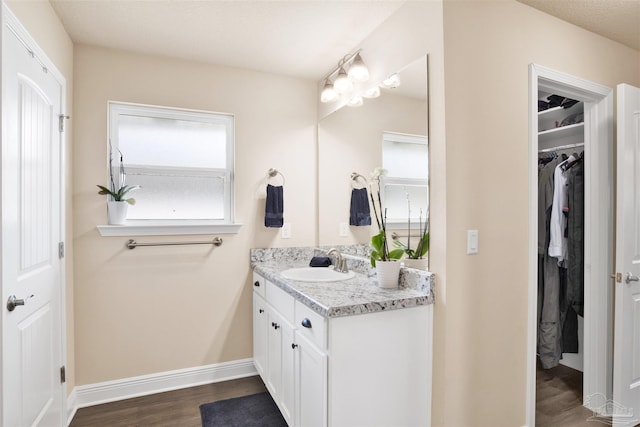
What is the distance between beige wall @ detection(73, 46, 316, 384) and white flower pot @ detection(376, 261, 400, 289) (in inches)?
46.8

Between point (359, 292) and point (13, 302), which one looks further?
point (359, 292)

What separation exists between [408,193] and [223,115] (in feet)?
5.41

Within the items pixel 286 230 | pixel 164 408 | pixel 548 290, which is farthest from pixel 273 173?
pixel 548 290

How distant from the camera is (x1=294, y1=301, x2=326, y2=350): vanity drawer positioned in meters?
1.60

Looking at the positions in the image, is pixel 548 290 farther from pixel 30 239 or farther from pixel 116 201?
pixel 30 239

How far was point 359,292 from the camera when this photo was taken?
6.03 feet

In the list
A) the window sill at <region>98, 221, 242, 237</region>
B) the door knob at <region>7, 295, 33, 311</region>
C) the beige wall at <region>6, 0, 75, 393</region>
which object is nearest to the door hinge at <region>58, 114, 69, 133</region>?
the beige wall at <region>6, 0, 75, 393</region>

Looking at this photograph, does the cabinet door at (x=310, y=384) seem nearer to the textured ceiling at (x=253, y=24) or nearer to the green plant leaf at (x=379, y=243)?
the green plant leaf at (x=379, y=243)

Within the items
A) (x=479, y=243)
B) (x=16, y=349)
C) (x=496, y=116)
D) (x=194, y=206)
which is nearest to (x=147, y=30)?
(x=194, y=206)

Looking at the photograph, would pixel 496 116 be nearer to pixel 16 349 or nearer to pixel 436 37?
pixel 436 37

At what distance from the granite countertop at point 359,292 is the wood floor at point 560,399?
1278 millimetres

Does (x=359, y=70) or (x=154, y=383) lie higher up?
(x=359, y=70)

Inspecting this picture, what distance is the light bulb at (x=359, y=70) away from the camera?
2227 millimetres

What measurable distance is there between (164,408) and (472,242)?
2239mm
